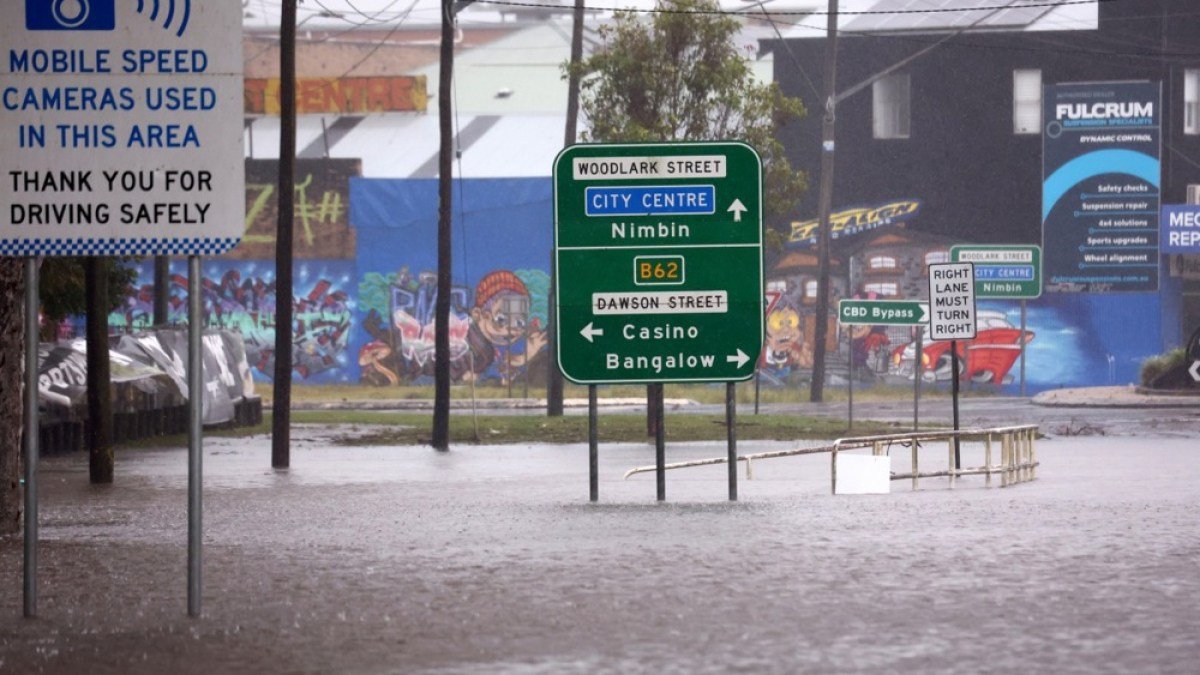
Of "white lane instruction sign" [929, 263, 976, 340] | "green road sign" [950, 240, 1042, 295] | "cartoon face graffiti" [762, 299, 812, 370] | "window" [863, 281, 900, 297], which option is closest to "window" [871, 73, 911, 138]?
"window" [863, 281, 900, 297]

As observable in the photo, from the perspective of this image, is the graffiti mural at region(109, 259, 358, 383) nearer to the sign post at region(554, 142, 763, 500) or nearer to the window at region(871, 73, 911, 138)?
the window at region(871, 73, 911, 138)

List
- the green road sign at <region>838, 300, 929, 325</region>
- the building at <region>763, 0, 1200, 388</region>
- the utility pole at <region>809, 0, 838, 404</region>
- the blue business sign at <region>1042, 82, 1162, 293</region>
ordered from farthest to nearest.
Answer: the building at <region>763, 0, 1200, 388</region> → the blue business sign at <region>1042, 82, 1162, 293</region> → the utility pole at <region>809, 0, 838, 404</region> → the green road sign at <region>838, 300, 929, 325</region>

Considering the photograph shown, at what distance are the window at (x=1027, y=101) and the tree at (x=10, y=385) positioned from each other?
153 feet

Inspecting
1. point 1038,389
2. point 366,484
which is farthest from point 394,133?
point 366,484

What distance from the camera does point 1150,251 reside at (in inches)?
2215

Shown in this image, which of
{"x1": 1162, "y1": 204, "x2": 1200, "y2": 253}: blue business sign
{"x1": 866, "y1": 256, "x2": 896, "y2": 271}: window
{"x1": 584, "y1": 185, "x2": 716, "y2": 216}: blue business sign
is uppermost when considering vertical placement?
{"x1": 1162, "y1": 204, "x2": 1200, "y2": 253}: blue business sign

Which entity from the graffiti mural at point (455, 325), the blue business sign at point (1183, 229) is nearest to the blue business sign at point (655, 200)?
the blue business sign at point (1183, 229)

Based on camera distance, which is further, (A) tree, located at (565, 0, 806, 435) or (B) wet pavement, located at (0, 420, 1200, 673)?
(A) tree, located at (565, 0, 806, 435)

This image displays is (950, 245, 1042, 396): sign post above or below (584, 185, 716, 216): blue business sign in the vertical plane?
above

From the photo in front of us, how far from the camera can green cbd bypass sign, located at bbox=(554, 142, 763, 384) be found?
17.9m

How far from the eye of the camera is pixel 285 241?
26.8 m

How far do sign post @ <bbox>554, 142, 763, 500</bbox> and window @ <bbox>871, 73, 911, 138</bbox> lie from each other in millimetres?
40900

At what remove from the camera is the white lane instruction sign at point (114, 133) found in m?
9.58

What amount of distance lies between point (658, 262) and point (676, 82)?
17406mm
